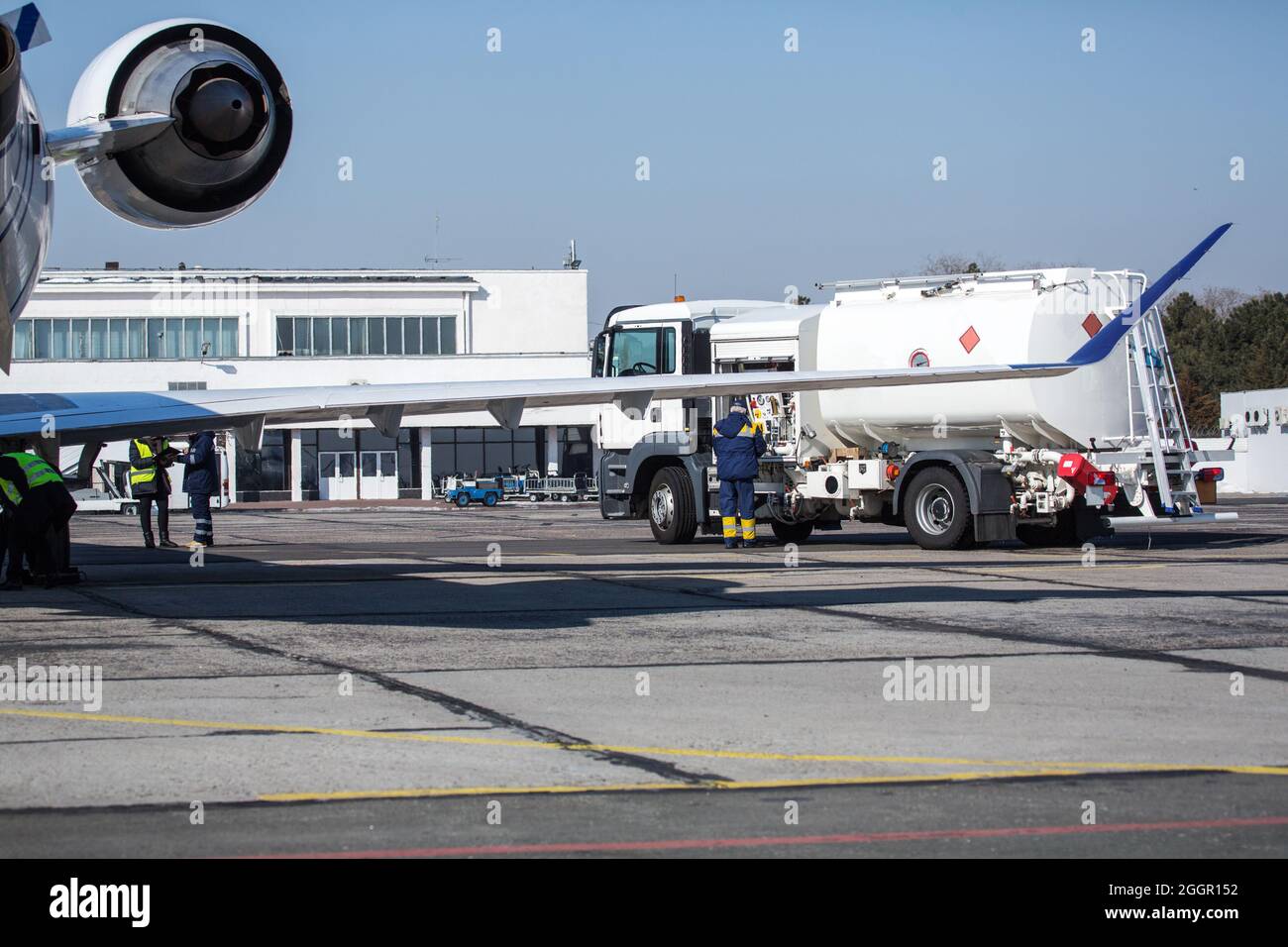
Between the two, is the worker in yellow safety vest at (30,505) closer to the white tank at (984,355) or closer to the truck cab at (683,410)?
the truck cab at (683,410)

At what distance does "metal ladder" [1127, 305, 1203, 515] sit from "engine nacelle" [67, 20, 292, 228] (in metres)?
14.3

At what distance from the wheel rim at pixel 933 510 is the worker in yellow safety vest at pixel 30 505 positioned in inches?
468

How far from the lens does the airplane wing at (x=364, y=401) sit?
A: 44.5ft

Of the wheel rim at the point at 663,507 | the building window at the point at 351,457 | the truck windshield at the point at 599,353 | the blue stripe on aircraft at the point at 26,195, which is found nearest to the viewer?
the blue stripe on aircraft at the point at 26,195

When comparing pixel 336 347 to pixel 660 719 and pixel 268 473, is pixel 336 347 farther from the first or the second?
pixel 660 719


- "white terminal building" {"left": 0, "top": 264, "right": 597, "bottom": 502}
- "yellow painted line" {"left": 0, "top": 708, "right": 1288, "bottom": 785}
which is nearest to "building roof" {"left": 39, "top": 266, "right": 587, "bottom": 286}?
"white terminal building" {"left": 0, "top": 264, "right": 597, "bottom": 502}

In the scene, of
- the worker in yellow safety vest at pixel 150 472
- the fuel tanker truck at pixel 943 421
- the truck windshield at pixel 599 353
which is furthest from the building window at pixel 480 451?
the fuel tanker truck at pixel 943 421

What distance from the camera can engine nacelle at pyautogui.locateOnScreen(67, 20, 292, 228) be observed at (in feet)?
35.2

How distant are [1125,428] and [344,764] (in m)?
16.9

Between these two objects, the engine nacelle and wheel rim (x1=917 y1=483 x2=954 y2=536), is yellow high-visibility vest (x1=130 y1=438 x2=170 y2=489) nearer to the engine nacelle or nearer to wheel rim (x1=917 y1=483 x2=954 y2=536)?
wheel rim (x1=917 y1=483 x2=954 y2=536)

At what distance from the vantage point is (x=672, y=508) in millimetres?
24688

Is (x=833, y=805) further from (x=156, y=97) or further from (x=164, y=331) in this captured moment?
(x=164, y=331)
